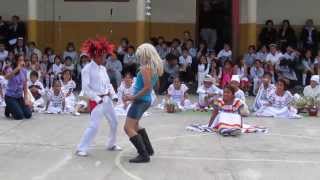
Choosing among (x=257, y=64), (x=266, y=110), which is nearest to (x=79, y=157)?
(x=266, y=110)

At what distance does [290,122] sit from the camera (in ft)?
47.4

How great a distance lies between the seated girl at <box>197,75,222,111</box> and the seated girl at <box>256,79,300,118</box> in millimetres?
1230

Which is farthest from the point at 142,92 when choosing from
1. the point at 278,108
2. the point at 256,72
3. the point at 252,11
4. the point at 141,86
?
the point at 252,11

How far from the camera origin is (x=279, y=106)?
15320mm

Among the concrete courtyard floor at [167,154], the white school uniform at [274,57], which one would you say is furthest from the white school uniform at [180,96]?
the white school uniform at [274,57]

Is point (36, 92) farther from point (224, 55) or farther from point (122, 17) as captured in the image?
point (122, 17)

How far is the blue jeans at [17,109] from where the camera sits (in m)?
14.2

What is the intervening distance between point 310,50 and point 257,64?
261 centimetres

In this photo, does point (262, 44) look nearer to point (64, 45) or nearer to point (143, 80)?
point (64, 45)

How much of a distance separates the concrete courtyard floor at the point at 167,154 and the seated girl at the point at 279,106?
908 millimetres

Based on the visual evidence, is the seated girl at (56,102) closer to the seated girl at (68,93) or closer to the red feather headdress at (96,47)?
the seated girl at (68,93)

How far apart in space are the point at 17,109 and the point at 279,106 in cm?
572

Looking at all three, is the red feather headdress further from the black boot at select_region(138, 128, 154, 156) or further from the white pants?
the black boot at select_region(138, 128, 154, 156)

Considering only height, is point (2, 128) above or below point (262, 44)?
below
